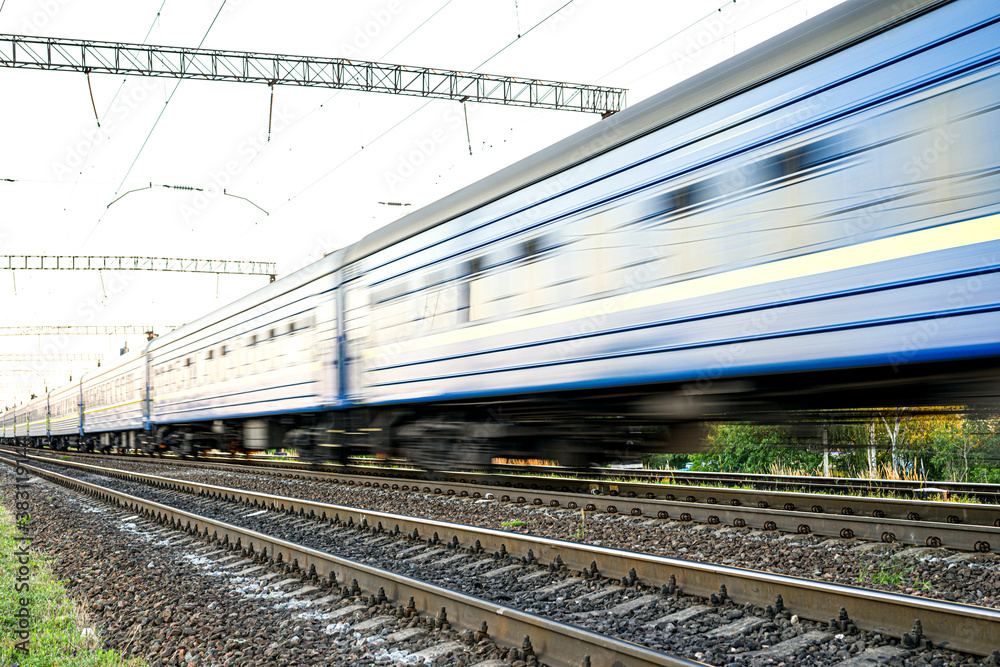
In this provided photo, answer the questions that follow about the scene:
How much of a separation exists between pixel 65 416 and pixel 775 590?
36675 mm

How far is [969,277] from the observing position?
363 cm

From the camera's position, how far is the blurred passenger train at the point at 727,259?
374 centimetres

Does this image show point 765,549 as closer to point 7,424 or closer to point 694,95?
point 694,95

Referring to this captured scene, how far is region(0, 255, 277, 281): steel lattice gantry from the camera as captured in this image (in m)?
24.7

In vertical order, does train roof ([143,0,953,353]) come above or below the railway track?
above

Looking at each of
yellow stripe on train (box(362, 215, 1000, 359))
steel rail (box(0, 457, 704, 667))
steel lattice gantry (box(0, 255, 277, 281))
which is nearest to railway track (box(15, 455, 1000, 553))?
yellow stripe on train (box(362, 215, 1000, 359))

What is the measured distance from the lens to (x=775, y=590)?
4.04 metres

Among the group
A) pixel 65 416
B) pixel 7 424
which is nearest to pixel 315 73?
pixel 65 416

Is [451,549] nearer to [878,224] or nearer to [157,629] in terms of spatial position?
[157,629]

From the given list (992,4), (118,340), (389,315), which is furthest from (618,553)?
(118,340)

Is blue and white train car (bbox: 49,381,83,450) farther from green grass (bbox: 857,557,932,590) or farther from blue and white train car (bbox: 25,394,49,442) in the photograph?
green grass (bbox: 857,557,932,590)

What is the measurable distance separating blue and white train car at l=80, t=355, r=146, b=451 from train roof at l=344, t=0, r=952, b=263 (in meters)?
17.3

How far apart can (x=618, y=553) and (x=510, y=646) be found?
4.37ft

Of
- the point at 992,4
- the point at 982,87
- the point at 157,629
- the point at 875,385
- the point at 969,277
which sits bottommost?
the point at 157,629
